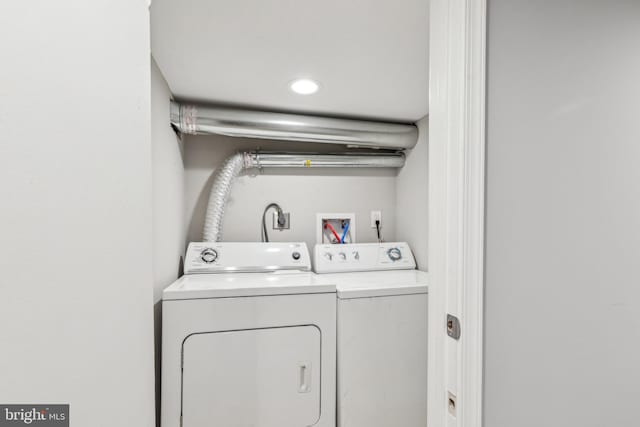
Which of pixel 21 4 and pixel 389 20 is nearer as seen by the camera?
pixel 21 4

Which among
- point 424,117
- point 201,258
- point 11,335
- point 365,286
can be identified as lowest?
point 365,286

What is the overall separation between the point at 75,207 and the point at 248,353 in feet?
3.84

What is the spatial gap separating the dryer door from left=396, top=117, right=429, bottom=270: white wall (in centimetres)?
114

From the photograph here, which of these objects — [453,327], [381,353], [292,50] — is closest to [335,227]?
[381,353]

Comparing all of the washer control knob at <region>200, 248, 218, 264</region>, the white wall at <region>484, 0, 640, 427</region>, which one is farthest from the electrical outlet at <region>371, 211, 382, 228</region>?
the white wall at <region>484, 0, 640, 427</region>

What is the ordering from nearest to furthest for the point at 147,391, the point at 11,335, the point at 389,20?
the point at 11,335 → the point at 147,391 → the point at 389,20

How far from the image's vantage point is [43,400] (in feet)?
1.36

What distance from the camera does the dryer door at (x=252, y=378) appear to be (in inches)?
52.1

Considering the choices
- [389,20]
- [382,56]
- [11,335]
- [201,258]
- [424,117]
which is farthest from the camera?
[424,117]

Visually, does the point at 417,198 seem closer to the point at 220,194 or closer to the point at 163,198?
the point at 220,194

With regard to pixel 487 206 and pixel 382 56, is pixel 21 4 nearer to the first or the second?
pixel 487 206

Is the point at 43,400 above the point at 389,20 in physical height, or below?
below

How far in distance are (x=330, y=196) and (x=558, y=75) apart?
5.53 feet

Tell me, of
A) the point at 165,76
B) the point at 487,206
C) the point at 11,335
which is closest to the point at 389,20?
the point at 487,206
